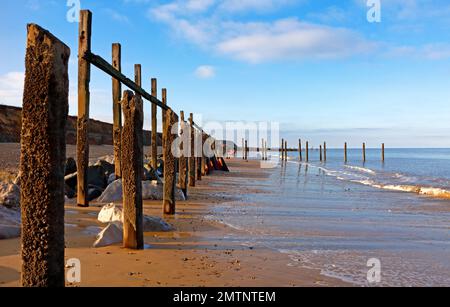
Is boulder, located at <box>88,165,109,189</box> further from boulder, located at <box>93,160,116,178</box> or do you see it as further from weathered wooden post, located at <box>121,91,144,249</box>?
weathered wooden post, located at <box>121,91,144,249</box>

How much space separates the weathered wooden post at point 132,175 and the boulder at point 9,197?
257cm

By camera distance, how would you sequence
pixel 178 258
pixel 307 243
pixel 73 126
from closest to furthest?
pixel 178 258
pixel 307 243
pixel 73 126

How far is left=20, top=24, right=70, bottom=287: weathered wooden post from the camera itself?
3.35 metres

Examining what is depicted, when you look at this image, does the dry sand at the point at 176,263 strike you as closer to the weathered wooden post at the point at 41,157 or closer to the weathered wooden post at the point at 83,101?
the weathered wooden post at the point at 41,157

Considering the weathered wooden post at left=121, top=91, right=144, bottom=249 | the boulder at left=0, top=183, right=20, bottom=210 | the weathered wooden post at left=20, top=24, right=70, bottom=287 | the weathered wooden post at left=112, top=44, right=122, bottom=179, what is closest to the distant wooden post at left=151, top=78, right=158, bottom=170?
the weathered wooden post at left=112, top=44, right=122, bottom=179

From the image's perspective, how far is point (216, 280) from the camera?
471cm

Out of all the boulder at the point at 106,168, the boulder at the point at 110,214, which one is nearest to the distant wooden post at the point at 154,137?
the boulder at the point at 106,168

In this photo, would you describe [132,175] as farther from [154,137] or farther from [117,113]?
[154,137]

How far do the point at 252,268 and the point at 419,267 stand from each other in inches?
89.5

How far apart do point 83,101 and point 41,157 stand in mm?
5971

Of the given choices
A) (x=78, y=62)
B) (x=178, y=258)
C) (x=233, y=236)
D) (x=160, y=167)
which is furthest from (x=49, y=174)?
(x=160, y=167)

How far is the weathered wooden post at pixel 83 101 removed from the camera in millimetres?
8688
